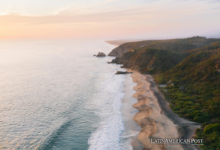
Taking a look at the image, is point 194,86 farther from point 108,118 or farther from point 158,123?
point 108,118

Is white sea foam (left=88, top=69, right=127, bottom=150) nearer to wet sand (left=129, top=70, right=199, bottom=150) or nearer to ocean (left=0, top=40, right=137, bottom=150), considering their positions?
ocean (left=0, top=40, right=137, bottom=150)

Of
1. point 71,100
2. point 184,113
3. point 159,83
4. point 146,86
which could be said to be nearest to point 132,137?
point 184,113

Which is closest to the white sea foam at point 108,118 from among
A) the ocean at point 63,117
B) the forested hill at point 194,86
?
the ocean at point 63,117

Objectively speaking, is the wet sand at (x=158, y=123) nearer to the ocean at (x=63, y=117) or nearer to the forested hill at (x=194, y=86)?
the forested hill at (x=194, y=86)

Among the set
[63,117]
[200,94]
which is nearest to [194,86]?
[200,94]

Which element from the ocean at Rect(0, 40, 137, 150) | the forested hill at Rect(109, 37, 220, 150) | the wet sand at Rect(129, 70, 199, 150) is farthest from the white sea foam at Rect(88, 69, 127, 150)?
the forested hill at Rect(109, 37, 220, 150)

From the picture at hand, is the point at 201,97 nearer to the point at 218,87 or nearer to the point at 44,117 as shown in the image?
the point at 218,87
